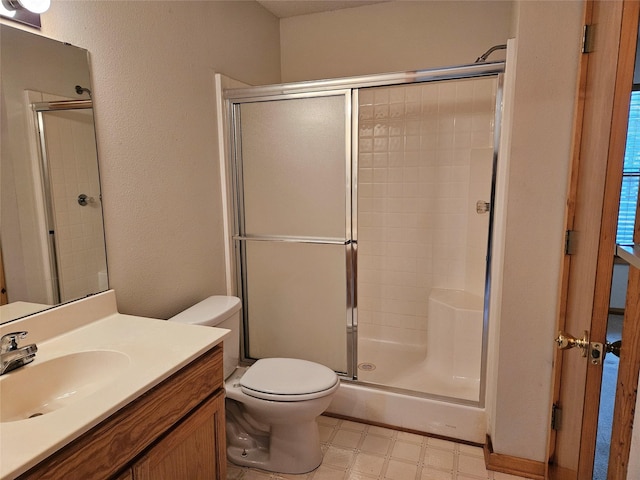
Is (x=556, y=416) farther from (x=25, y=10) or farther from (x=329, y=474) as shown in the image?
(x=25, y=10)

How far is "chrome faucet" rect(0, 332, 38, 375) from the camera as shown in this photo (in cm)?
115

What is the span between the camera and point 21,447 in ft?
2.74

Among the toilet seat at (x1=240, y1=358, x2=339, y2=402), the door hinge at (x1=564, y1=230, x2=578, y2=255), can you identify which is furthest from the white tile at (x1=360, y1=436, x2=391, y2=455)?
the door hinge at (x1=564, y1=230, x2=578, y2=255)

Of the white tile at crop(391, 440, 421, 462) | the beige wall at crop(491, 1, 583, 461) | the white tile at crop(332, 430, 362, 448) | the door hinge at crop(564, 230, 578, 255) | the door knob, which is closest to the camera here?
the door knob

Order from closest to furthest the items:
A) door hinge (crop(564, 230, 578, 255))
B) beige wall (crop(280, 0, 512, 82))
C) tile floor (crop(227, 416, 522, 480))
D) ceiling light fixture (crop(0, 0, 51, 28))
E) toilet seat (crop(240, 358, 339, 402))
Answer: ceiling light fixture (crop(0, 0, 51, 28)) < door hinge (crop(564, 230, 578, 255)) < toilet seat (crop(240, 358, 339, 402)) < tile floor (crop(227, 416, 522, 480)) < beige wall (crop(280, 0, 512, 82))

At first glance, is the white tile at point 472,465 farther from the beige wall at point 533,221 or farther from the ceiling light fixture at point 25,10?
the ceiling light fixture at point 25,10

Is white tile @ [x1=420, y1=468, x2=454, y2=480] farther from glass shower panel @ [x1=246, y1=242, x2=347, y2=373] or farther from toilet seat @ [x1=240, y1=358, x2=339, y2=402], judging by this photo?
glass shower panel @ [x1=246, y1=242, x2=347, y2=373]

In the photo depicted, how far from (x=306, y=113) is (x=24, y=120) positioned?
129 cm

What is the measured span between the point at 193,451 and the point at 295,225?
132 cm

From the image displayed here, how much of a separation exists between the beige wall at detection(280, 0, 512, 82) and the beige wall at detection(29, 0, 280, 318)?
0.53 metres

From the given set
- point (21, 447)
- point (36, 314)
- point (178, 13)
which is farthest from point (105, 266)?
point (178, 13)

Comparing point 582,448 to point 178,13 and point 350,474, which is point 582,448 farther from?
point 178,13

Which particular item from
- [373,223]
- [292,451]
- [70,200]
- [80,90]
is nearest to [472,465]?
[292,451]

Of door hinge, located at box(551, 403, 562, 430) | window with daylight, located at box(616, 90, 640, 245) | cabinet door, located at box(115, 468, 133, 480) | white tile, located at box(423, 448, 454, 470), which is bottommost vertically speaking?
white tile, located at box(423, 448, 454, 470)
